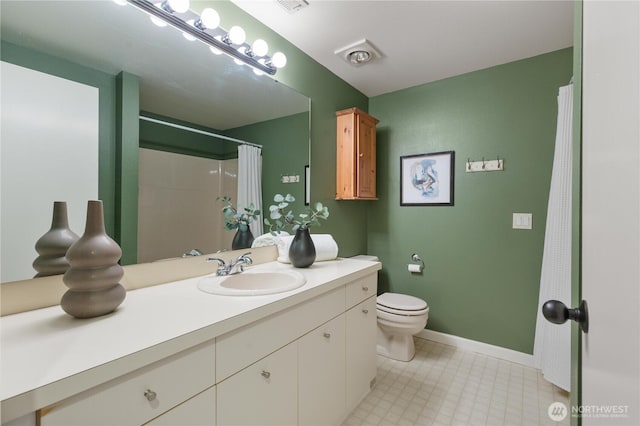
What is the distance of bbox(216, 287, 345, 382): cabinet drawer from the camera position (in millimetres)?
896

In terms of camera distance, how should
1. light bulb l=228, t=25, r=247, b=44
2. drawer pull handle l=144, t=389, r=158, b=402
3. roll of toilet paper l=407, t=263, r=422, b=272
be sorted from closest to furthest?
drawer pull handle l=144, t=389, r=158, b=402 < light bulb l=228, t=25, r=247, b=44 < roll of toilet paper l=407, t=263, r=422, b=272

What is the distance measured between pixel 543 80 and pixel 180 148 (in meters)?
2.56

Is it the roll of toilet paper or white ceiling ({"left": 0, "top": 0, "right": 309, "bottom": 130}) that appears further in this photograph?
the roll of toilet paper

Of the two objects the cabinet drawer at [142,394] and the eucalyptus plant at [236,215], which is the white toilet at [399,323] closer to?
the eucalyptus plant at [236,215]

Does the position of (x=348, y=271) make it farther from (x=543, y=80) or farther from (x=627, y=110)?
(x=543, y=80)

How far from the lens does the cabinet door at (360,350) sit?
1562 millimetres

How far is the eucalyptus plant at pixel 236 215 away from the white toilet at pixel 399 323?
1250 millimetres

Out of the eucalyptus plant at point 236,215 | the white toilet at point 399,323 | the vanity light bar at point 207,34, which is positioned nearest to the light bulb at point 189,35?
the vanity light bar at point 207,34

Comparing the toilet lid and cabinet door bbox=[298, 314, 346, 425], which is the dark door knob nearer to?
cabinet door bbox=[298, 314, 346, 425]

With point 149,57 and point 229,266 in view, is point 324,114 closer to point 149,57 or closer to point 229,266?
point 149,57

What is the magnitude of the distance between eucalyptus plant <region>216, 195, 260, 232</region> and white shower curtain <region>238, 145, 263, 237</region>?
0.03 meters

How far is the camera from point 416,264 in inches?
102

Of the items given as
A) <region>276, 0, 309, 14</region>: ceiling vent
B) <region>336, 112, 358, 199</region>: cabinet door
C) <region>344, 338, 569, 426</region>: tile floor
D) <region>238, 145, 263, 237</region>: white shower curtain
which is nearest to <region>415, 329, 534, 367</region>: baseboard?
<region>344, 338, 569, 426</region>: tile floor

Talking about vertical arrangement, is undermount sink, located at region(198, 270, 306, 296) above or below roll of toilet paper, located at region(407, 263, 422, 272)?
above
